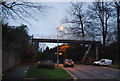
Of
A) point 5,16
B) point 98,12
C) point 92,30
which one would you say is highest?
point 98,12

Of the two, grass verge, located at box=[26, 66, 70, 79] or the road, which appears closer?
grass verge, located at box=[26, 66, 70, 79]

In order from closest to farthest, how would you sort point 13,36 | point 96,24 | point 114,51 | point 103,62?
point 13,36 → point 103,62 → point 114,51 → point 96,24

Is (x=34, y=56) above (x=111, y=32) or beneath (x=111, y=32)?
beneath

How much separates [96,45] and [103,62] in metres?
10.6

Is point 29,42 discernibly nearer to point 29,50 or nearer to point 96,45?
point 29,50

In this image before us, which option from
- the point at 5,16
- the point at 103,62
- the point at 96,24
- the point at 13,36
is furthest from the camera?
the point at 96,24

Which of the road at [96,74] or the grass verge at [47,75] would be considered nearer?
the grass verge at [47,75]

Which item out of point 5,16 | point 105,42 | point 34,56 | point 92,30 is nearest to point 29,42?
point 34,56

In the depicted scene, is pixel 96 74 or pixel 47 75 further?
pixel 96 74

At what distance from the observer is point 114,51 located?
5144 centimetres

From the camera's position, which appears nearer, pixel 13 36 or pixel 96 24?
pixel 13 36

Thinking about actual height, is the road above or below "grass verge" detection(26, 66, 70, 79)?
below

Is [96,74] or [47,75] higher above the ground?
[47,75]

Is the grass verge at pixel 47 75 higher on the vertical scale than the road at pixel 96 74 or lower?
higher
